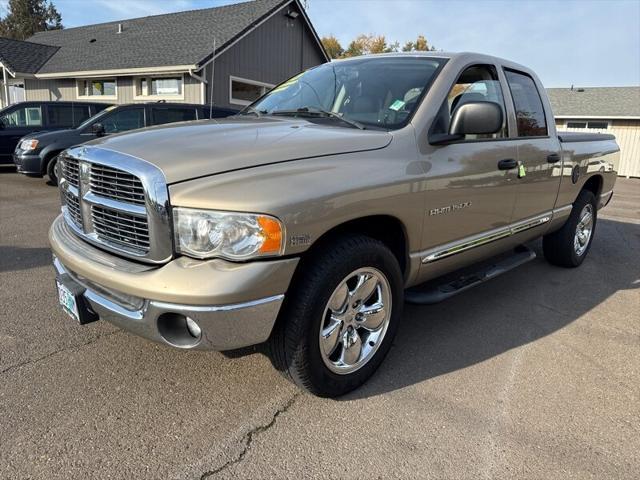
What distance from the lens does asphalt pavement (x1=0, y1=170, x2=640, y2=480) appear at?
222 cm

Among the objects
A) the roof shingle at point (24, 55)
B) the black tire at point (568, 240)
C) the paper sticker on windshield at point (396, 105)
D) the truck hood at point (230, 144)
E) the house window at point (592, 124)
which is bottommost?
the black tire at point (568, 240)

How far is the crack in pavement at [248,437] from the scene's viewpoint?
2.14 m

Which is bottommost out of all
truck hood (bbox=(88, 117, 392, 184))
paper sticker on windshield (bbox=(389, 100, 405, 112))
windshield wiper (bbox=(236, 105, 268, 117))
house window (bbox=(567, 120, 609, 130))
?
house window (bbox=(567, 120, 609, 130))

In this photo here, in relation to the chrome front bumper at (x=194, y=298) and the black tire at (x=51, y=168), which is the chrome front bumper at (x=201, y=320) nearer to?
the chrome front bumper at (x=194, y=298)

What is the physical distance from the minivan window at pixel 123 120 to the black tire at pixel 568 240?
783cm

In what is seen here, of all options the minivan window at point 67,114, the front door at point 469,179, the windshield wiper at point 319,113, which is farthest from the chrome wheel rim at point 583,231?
the minivan window at point 67,114

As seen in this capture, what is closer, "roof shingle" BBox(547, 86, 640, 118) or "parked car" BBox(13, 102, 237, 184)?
"parked car" BBox(13, 102, 237, 184)

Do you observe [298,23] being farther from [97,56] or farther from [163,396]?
[163,396]

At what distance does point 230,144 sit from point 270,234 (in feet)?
1.98

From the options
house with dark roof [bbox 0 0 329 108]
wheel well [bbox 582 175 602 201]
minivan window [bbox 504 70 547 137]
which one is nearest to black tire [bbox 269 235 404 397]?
minivan window [bbox 504 70 547 137]

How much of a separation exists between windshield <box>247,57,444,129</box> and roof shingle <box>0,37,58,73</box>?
2154 centimetres

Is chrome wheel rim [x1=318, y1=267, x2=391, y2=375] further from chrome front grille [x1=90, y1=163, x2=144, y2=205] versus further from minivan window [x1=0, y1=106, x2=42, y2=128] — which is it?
minivan window [x1=0, y1=106, x2=42, y2=128]

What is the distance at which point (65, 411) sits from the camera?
2.48 metres

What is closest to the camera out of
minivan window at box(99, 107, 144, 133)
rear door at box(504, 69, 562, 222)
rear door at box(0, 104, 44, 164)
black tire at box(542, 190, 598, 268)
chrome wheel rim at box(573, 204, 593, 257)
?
rear door at box(504, 69, 562, 222)
